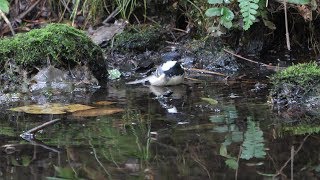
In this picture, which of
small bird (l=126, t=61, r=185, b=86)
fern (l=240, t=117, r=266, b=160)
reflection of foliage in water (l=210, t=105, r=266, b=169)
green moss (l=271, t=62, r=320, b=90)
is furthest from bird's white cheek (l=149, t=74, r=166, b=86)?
fern (l=240, t=117, r=266, b=160)

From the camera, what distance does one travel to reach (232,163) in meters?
2.62

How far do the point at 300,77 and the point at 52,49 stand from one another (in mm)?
2480

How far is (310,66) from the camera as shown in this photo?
4.25 m

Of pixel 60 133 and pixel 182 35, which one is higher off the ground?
pixel 182 35

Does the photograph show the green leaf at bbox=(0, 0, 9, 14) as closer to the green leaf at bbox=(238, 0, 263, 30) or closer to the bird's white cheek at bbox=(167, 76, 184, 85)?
the bird's white cheek at bbox=(167, 76, 184, 85)

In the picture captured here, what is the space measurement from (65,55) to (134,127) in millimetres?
2141

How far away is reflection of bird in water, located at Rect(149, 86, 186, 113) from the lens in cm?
416

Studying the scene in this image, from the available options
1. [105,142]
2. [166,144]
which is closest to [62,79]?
[105,142]

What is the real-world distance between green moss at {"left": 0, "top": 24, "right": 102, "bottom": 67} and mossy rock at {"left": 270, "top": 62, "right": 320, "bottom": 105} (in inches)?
84.8

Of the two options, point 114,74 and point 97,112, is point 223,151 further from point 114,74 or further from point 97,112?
point 114,74

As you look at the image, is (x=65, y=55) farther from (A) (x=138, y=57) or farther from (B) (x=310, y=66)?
(B) (x=310, y=66)

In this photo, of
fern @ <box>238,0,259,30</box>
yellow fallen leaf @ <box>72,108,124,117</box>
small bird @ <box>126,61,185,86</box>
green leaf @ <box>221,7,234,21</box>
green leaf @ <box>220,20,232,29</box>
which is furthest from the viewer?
green leaf @ <box>220,20,232,29</box>

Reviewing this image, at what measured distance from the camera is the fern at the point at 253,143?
274cm

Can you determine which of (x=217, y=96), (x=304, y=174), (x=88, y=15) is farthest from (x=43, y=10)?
(x=304, y=174)
